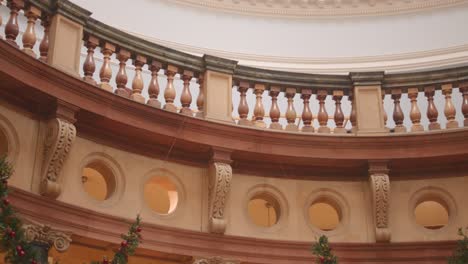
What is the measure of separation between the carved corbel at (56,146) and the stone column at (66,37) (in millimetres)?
684

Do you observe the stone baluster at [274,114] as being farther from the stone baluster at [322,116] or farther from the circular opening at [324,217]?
the circular opening at [324,217]

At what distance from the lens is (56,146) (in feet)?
34.5

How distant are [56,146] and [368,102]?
16.5 feet

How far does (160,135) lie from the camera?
11.6 m

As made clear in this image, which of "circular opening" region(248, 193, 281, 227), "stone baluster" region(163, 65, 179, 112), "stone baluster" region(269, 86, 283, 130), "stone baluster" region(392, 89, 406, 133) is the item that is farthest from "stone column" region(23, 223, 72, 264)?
"stone baluster" region(392, 89, 406, 133)

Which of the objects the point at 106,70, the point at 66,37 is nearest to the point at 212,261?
the point at 106,70

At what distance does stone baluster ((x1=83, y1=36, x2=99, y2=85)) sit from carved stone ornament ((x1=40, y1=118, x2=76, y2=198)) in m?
0.92

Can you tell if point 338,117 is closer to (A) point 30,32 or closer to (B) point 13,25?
(A) point 30,32

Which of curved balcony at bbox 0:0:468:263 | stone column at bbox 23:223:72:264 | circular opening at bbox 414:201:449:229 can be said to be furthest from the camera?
circular opening at bbox 414:201:449:229

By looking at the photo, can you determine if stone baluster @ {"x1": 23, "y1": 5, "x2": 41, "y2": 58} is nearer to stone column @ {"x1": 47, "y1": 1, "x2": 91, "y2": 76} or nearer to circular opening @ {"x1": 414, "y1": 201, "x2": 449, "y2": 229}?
stone column @ {"x1": 47, "y1": 1, "x2": 91, "y2": 76}

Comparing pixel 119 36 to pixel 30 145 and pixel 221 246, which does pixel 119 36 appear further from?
pixel 221 246

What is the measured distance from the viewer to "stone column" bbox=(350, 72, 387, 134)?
12.7 meters

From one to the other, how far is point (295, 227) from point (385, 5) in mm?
9007

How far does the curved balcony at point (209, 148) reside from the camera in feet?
34.9
